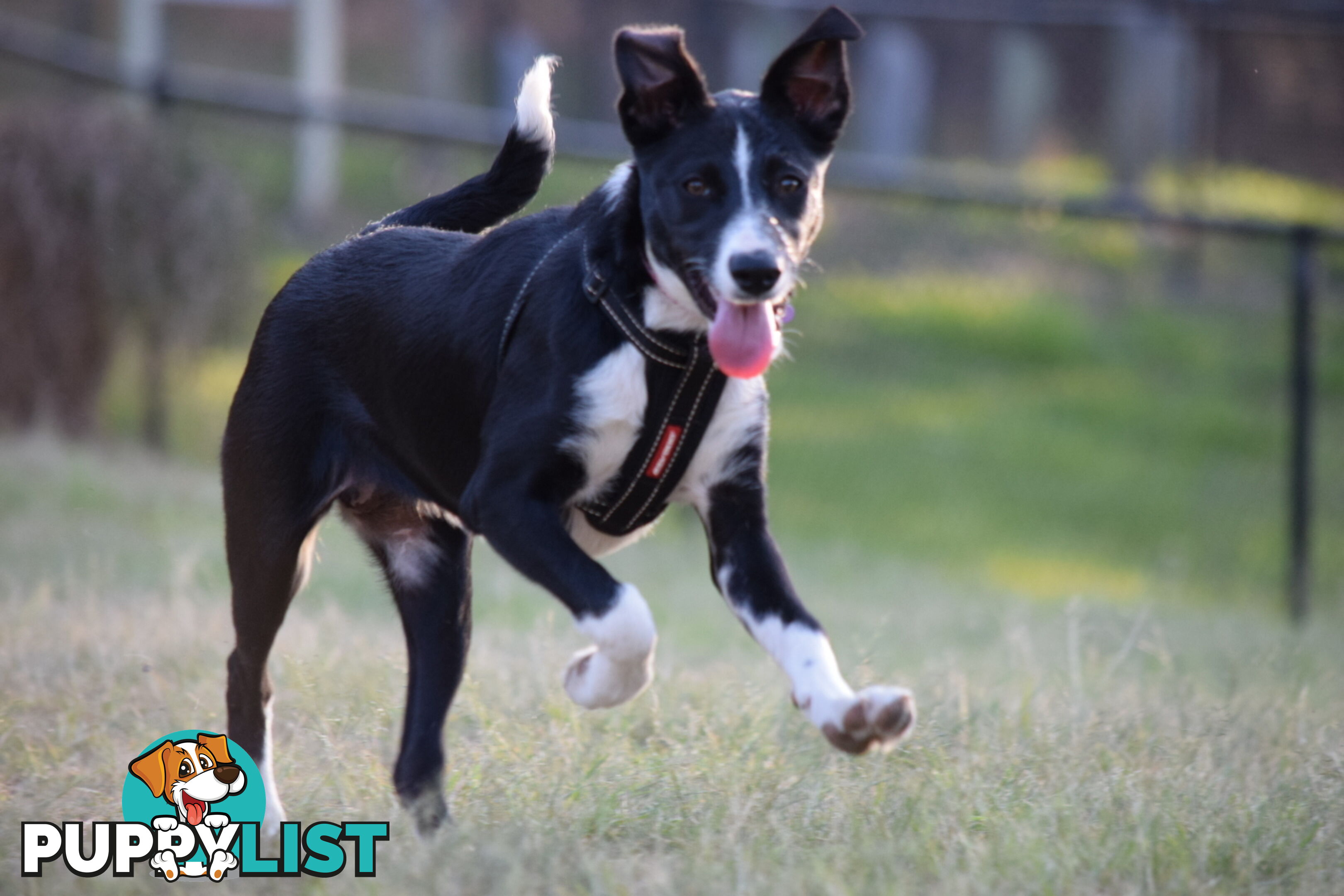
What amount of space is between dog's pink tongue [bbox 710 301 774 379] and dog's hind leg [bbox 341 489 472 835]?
876 mm

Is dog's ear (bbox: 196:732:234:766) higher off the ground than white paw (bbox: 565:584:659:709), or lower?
lower

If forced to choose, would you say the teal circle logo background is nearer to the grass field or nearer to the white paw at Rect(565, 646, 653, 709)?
the grass field

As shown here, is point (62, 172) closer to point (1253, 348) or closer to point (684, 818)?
point (684, 818)

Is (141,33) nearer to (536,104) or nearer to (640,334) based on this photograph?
(536,104)

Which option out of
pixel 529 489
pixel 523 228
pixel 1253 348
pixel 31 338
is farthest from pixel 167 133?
pixel 1253 348

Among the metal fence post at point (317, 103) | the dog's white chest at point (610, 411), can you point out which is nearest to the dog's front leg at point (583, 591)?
the dog's white chest at point (610, 411)

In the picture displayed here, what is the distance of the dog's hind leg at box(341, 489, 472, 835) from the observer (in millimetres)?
3285

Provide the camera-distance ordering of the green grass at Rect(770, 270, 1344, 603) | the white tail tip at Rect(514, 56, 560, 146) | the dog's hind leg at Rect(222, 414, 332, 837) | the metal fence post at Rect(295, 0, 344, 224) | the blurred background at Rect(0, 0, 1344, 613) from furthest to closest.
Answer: the metal fence post at Rect(295, 0, 344, 224), the green grass at Rect(770, 270, 1344, 603), the blurred background at Rect(0, 0, 1344, 613), the white tail tip at Rect(514, 56, 560, 146), the dog's hind leg at Rect(222, 414, 332, 837)

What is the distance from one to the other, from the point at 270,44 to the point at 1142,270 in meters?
7.39

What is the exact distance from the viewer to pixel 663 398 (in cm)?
308

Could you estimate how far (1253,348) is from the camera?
34.6 feet

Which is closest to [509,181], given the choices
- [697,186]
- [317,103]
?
[697,186]

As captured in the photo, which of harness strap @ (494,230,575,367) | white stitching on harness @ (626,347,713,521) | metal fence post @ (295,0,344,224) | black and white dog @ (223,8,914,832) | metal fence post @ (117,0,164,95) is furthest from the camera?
metal fence post @ (117,0,164,95)

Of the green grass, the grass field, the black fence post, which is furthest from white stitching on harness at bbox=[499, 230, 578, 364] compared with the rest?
the black fence post
